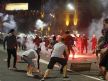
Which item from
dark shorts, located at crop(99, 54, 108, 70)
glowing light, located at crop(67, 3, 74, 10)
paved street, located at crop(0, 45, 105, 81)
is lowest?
paved street, located at crop(0, 45, 105, 81)

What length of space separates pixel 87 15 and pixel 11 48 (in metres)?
37.9

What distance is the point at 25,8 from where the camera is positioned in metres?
103

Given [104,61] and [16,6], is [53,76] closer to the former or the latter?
[104,61]

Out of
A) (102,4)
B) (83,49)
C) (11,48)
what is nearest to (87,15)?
(102,4)

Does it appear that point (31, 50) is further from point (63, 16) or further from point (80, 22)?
point (63, 16)

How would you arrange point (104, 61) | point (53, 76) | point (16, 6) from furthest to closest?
1. point (16, 6)
2. point (53, 76)
3. point (104, 61)

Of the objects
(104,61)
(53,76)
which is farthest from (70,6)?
(104,61)

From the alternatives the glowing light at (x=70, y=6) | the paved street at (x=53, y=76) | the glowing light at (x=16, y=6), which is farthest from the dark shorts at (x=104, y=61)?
the glowing light at (x=16, y=6)

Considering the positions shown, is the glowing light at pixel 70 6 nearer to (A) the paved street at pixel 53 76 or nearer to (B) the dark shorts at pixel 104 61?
(A) the paved street at pixel 53 76

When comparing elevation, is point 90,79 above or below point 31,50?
below

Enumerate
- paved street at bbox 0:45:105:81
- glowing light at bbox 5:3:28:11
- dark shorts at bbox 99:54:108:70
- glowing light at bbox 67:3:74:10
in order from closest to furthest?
dark shorts at bbox 99:54:108:70
paved street at bbox 0:45:105:81
glowing light at bbox 67:3:74:10
glowing light at bbox 5:3:28:11

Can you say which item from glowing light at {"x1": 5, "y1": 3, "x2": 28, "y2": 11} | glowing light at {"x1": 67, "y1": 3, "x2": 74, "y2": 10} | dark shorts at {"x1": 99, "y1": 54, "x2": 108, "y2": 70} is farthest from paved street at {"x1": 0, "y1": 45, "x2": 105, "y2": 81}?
glowing light at {"x1": 5, "y1": 3, "x2": 28, "y2": 11}

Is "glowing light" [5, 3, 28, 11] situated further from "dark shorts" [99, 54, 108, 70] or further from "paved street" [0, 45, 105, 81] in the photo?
"dark shorts" [99, 54, 108, 70]

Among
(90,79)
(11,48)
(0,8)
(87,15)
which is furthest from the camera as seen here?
(0,8)
